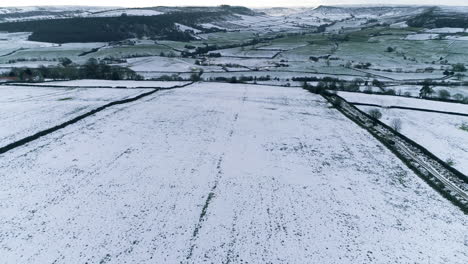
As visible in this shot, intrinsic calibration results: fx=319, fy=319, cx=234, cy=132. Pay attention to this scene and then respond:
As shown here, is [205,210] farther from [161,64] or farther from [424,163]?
[161,64]

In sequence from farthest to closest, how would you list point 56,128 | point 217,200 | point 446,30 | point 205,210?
1. point 446,30
2. point 56,128
3. point 217,200
4. point 205,210

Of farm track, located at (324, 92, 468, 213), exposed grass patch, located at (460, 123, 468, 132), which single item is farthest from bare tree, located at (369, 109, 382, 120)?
exposed grass patch, located at (460, 123, 468, 132)

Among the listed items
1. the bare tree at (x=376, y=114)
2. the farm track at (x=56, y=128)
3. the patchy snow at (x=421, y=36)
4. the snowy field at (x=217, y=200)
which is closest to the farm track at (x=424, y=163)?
the bare tree at (x=376, y=114)

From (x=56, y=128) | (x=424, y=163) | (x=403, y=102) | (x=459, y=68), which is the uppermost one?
(x=459, y=68)

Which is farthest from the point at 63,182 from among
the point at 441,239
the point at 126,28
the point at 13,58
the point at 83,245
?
the point at 126,28

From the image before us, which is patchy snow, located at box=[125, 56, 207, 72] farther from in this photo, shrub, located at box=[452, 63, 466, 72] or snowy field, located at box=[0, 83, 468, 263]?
shrub, located at box=[452, 63, 466, 72]

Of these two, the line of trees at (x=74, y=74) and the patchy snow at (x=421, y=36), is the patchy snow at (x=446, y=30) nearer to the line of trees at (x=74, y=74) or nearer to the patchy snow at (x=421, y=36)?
the patchy snow at (x=421, y=36)

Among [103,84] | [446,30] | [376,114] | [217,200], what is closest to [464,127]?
[376,114]
